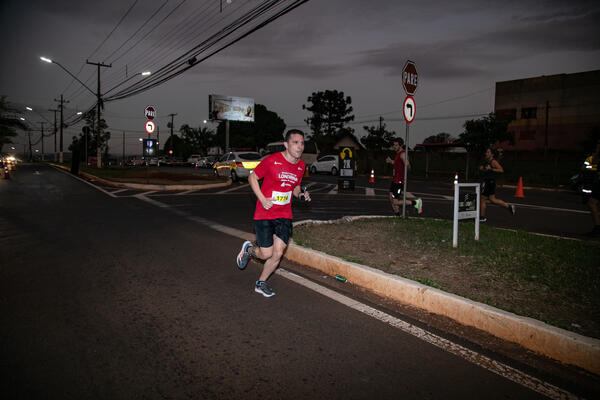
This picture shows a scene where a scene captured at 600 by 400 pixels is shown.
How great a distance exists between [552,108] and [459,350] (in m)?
55.7

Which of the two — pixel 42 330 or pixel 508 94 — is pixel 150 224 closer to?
pixel 42 330

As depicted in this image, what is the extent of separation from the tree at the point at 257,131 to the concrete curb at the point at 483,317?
278 feet

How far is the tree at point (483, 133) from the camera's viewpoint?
34.9 metres

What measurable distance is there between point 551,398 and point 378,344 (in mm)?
1233

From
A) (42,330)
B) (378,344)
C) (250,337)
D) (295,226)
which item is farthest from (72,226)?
(378,344)

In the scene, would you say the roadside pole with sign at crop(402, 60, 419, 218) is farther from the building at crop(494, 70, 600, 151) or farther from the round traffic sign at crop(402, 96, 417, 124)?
the building at crop(494, 70, 600, 151)

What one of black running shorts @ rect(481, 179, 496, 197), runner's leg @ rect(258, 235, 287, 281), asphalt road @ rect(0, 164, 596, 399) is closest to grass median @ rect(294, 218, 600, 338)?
asphalt road @ rect(0, 164, 596, 399)

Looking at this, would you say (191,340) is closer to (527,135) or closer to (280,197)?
(280,197)

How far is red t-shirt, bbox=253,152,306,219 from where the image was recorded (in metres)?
4.27

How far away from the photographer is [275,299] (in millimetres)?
4398

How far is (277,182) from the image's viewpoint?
14.1 ft

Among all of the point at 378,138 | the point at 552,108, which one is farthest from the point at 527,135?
the point at 378,138

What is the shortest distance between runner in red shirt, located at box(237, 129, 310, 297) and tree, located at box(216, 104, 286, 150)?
84.9 meters

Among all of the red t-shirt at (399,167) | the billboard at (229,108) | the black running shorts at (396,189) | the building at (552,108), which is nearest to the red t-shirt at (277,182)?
the red t-shirt at (399,167)
